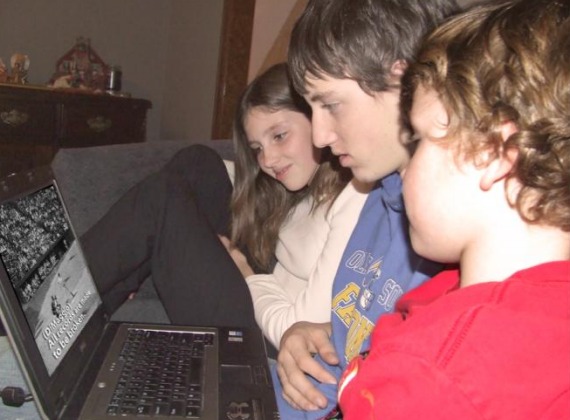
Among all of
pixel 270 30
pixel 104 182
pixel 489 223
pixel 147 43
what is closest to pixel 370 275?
pixel 489 223

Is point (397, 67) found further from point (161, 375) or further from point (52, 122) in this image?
point (52, 122)

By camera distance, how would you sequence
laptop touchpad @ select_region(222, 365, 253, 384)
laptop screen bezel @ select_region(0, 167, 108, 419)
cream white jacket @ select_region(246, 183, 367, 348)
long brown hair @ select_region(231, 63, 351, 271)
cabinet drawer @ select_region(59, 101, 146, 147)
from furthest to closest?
cabinet drawer @ select_region(59, 101, 146, 147) → long brown hair @ select_region(231, 63, 351, 271) → cream white jacket @ select_region(246, 183, 367, 348) → laptop touchpad @ select_region(222, 365, 253, 384) → laptop screen bezel @ select_region(0, 167, 108, 419)

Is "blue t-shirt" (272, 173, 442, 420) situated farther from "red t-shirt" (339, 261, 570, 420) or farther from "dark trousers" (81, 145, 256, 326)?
"red t-shirt" (339, 261, 570, 420)

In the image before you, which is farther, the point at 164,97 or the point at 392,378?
the point at 164,97

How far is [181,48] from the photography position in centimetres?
343

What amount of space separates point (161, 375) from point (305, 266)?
23.5 inches

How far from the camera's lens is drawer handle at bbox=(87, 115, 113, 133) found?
298cm

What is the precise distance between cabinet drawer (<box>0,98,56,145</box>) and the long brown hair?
59.9 inches

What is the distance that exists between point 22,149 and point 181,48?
42.1 inches

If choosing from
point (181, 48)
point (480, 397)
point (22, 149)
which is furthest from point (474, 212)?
point (181, 48)

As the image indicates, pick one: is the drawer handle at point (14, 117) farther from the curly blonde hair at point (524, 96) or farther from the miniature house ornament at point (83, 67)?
the curly blonde hair at point (524, 96)

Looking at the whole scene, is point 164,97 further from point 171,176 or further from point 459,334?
point 459,334

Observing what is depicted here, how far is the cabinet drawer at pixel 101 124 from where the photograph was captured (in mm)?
2922

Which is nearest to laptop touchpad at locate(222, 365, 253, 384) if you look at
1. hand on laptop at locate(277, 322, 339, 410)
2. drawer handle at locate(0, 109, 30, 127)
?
hand on laptop at locate(277, 322, 339, 410)
